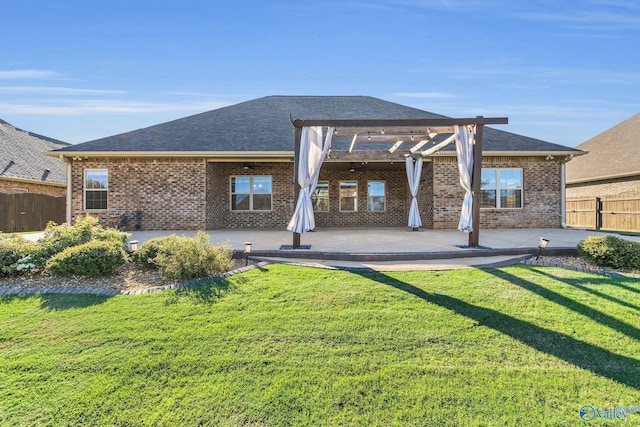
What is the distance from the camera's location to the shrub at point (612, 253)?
212 inches

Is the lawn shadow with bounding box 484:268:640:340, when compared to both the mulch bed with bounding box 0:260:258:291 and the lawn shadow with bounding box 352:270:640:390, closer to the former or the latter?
the lawn shadow with bounding box 352:270:640:390

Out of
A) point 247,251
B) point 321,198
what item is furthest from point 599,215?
point 247,251

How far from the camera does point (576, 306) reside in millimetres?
3877

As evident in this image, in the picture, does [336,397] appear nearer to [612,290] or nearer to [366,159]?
[612,290]

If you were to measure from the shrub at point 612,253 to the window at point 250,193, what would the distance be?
34.0 feet

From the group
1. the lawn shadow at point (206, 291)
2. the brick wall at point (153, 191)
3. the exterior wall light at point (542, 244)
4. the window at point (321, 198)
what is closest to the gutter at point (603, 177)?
the exterior wall light at point (542, 244)

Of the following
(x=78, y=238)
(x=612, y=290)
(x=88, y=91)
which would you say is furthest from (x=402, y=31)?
(x=88, y=91)

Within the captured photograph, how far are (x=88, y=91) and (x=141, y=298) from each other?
41.8 feet

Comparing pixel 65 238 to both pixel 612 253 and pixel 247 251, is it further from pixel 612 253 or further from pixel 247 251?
pixel 612 253

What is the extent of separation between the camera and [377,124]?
692 centimetres

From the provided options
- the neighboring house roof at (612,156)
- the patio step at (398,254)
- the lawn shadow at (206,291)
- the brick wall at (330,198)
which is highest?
the neighboring house roof at (612,156)

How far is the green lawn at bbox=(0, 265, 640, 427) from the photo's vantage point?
90.7 inches

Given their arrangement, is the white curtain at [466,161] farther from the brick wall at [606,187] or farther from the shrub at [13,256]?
the brick wall at [606,187]

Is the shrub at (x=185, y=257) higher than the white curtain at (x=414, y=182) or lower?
lower
